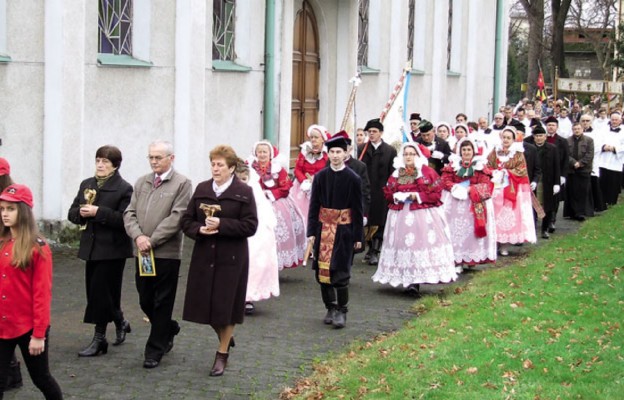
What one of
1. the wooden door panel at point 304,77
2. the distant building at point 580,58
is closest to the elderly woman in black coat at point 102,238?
the wooden door panel at point 304,77

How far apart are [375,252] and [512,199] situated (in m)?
A: 2.40

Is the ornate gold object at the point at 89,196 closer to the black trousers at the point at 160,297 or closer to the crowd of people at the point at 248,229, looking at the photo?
the crowd of people at the point at 248,229

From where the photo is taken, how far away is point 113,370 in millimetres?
8703

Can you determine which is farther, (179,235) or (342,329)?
(342,329)

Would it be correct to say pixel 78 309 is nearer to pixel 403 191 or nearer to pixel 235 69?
pixel 403 191

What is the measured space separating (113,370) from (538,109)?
2461cm

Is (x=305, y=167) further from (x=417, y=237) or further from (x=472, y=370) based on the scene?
(x=472, y=370)

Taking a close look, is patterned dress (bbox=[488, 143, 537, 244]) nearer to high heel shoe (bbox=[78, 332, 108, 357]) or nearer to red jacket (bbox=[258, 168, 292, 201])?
red jacket (bbox=[258, 168, 292, 201])

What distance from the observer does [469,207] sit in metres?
14.2

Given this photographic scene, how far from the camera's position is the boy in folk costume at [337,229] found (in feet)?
35.2

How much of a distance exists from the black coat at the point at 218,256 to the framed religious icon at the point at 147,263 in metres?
0.32

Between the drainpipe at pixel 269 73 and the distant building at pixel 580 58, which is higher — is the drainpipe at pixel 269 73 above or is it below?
below

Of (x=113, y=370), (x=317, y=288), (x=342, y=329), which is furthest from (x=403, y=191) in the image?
(x=113, y=370)

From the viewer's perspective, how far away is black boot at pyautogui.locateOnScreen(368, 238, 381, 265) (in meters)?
15.0
